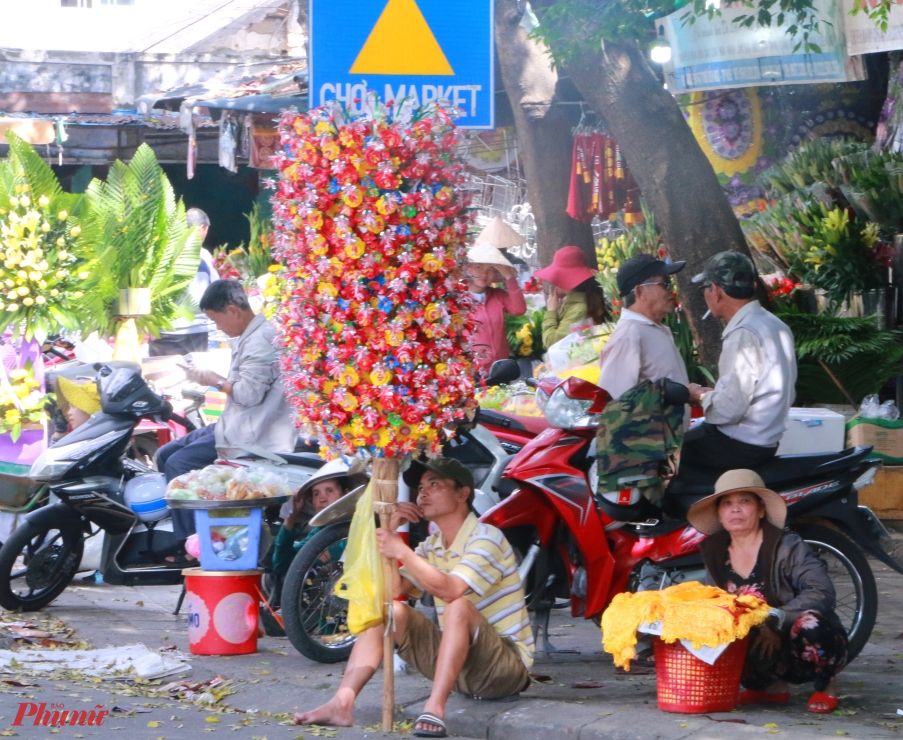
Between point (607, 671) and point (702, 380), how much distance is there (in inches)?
123

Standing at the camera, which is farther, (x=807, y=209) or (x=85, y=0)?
(x=85, y=0)

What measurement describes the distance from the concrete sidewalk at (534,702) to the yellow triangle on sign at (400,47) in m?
2.77

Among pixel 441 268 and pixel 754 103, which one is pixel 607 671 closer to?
pixel 441 268

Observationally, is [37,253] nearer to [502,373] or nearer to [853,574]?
[502,373]

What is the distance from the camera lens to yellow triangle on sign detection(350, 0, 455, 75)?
6051 millimetres

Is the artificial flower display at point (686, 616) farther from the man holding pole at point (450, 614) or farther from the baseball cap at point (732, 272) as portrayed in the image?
the baseball cap at point (732, 272)

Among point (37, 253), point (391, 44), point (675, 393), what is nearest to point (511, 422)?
point (675, 393)

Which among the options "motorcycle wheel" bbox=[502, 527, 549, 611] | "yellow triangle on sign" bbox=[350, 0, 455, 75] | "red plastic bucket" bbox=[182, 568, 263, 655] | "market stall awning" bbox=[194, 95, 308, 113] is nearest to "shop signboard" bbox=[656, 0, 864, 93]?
"yellow triangle on sign" bbox=[350, 0, 455, 75]

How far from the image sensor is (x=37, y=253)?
9.26 m

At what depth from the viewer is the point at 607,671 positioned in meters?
5.99

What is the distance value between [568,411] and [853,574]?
4.63ft

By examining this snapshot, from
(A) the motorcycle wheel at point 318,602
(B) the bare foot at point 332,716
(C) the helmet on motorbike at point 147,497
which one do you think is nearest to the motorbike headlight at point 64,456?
(C) the helmet on motorbike at point 147,497

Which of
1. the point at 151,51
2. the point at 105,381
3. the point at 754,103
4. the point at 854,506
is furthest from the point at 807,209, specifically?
the point at 151,51

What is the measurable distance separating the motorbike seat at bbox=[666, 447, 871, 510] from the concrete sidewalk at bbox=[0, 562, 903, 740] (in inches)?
33.1
